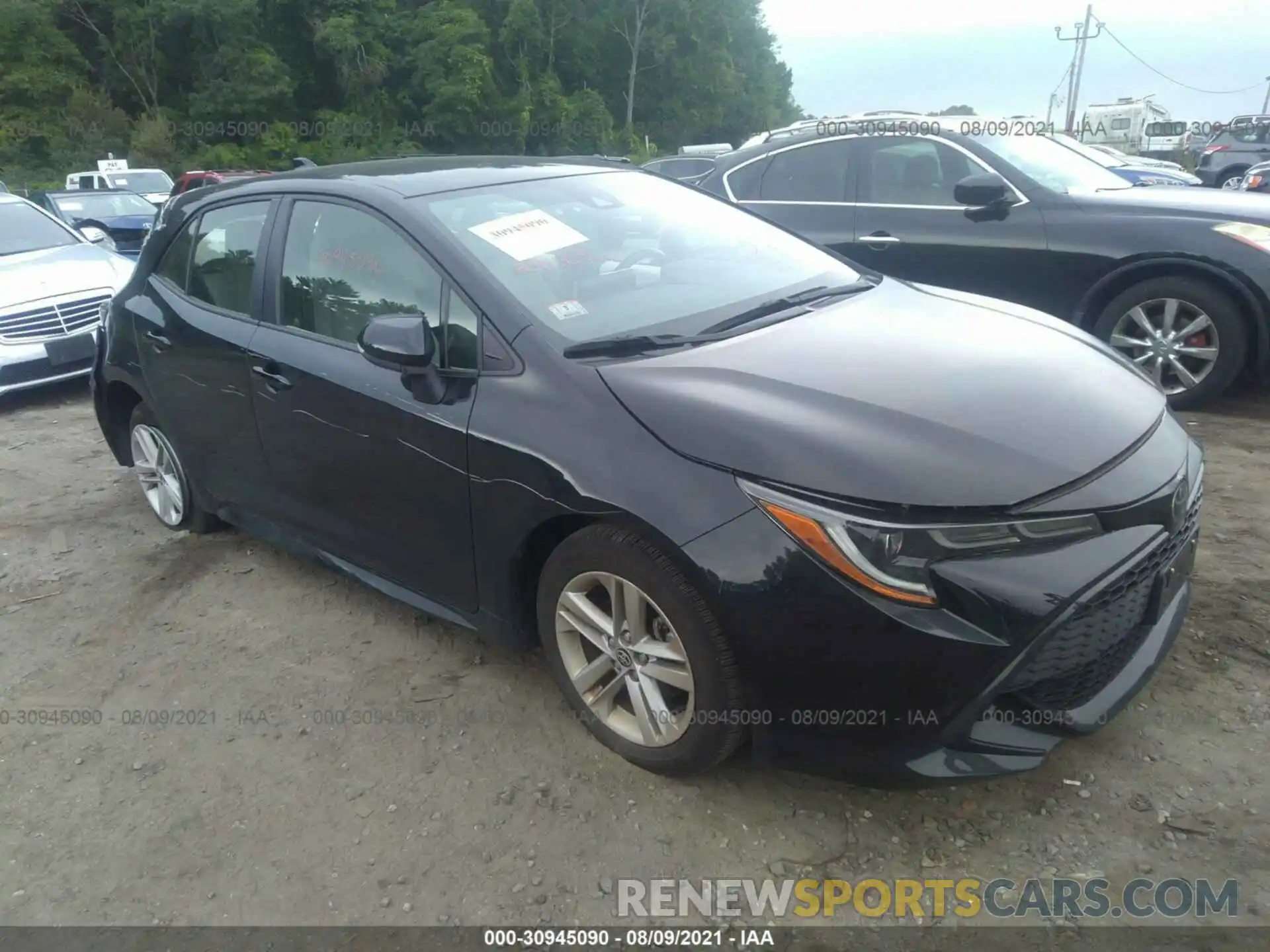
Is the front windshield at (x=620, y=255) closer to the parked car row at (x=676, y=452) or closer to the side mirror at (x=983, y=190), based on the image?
the parked car row at (x=676, y=452)

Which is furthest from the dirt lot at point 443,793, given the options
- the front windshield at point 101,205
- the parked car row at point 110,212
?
the front windshield at point 101,205

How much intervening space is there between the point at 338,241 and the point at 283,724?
5.27ft

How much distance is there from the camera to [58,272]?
7.46 meters

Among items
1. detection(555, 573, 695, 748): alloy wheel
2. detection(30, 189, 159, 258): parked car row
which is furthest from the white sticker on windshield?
detection(30, 189, 159, 258): parked car row

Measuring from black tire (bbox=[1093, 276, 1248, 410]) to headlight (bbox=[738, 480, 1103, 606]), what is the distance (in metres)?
3.52

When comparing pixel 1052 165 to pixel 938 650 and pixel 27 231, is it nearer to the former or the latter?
pixel 938 650

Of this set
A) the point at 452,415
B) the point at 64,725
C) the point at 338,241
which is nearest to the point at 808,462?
the point at 452,415

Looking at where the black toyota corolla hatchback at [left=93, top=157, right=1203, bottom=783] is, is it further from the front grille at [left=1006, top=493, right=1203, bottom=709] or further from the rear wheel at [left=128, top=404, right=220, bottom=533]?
the rear wheel at [left=128, top=404, right=220, bottom=533]

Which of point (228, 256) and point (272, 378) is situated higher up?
point (228, 256)

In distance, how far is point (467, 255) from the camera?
2.86 meters

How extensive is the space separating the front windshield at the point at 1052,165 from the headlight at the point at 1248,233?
821mm

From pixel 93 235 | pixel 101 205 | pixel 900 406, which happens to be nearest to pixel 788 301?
pixel 900 406

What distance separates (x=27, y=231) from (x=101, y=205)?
1084 centimetres

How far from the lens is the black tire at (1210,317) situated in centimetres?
487
